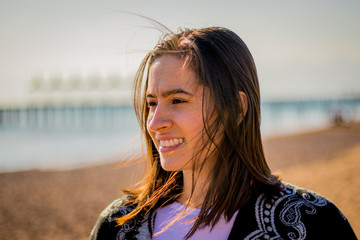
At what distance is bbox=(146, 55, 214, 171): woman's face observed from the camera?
5.13 feet

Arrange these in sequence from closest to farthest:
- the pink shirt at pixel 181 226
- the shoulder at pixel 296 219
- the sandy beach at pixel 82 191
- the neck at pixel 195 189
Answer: the shoulder at pixel 296 219
the pink shirt at pixel 181 226
the neck at pixel 195 189
the sandy beach at pixel 82 191

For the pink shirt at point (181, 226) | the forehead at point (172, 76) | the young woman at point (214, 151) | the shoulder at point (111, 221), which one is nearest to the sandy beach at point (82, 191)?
the shoulder at point (111, 221)

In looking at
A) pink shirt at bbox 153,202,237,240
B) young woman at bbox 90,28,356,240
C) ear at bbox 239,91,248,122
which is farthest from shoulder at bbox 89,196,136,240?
ear at bbox 239,91,248,122

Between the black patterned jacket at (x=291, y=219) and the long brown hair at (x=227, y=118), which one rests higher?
the long brown hair at (x=227, y=118)

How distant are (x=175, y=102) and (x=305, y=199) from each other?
845 mm

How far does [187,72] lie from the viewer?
159 cm

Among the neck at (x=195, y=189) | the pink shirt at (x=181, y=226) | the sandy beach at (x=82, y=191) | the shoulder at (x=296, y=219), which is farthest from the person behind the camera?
the sandy beach at (x=82, y=191)

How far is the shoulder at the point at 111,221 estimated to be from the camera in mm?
1713

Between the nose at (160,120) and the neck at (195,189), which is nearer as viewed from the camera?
the nose at (160,120)

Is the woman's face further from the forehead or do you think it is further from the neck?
the neck

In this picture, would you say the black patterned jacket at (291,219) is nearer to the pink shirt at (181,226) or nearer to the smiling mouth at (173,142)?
the pink shirt at (181,226)

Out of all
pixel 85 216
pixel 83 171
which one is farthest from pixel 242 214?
pixel 83 171

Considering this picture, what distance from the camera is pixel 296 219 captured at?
1418mm

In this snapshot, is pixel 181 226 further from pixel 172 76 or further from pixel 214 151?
pixel 172 76
